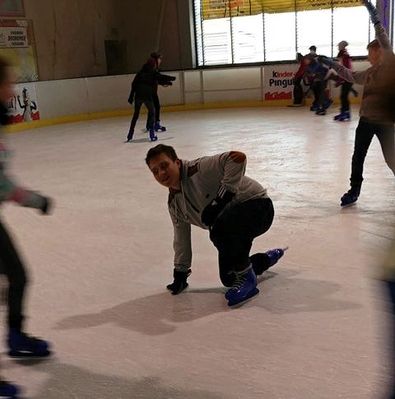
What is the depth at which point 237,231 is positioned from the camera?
253 centimetres

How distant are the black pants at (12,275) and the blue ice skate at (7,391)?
0.86ft

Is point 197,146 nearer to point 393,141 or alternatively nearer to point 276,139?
point 276,139

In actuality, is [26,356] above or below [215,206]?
below

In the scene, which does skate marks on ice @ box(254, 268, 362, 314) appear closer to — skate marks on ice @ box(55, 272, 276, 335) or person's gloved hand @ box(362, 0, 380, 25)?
skate marks on ice @ box(55, 272, 276, 335)

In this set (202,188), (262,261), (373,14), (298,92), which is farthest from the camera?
(298,92)

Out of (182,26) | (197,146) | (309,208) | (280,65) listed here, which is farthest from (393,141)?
(182,26)

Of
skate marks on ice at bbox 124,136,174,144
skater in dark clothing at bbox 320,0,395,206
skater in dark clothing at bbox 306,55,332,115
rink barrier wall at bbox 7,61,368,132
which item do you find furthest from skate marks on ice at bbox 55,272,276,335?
rink barrier wall at bbox 7,61,368,132

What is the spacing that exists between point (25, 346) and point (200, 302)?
32.9 inches

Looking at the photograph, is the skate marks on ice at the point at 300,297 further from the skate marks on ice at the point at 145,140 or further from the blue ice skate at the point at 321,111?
the blue ice skate at the point at 321,111

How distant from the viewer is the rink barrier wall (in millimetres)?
12031

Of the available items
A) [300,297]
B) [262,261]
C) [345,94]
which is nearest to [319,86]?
[345,94]

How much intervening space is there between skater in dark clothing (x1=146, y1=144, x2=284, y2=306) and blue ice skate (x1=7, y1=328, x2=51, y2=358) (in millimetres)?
750

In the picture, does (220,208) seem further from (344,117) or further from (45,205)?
(344,117)

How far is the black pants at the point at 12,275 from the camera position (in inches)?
76.4
